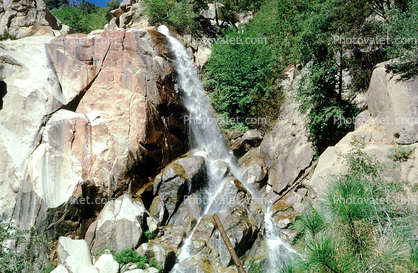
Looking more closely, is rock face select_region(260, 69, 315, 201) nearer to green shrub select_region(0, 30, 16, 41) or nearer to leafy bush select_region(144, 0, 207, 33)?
leafy bush select_region(144, 0, 207, 33)

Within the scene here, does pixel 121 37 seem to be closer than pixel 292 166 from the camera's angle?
No

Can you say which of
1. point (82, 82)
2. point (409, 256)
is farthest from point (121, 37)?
point (409, 256)

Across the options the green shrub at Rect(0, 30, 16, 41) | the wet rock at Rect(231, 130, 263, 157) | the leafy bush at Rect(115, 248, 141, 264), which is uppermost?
the green shrub at Rect(0, 30, 16, 41)

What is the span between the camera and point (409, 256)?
364 cm

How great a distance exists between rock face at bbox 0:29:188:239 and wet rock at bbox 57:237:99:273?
37.5 inches

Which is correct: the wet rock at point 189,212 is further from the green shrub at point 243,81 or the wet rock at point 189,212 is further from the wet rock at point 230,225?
the green shrub at point 243,81

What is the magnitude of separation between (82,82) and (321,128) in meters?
11.9

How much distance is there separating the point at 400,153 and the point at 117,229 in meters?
10.4

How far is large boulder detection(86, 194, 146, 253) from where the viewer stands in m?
10.2

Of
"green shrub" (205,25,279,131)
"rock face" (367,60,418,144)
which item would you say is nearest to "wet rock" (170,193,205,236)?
"green shrub" (205,25,279,131)

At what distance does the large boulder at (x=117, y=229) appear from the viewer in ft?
33.3

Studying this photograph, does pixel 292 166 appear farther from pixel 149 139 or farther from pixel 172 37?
pixel 172 37

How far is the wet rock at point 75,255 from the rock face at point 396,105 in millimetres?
11136

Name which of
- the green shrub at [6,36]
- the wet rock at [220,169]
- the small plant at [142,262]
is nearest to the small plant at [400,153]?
the wet rock at [220,169]
